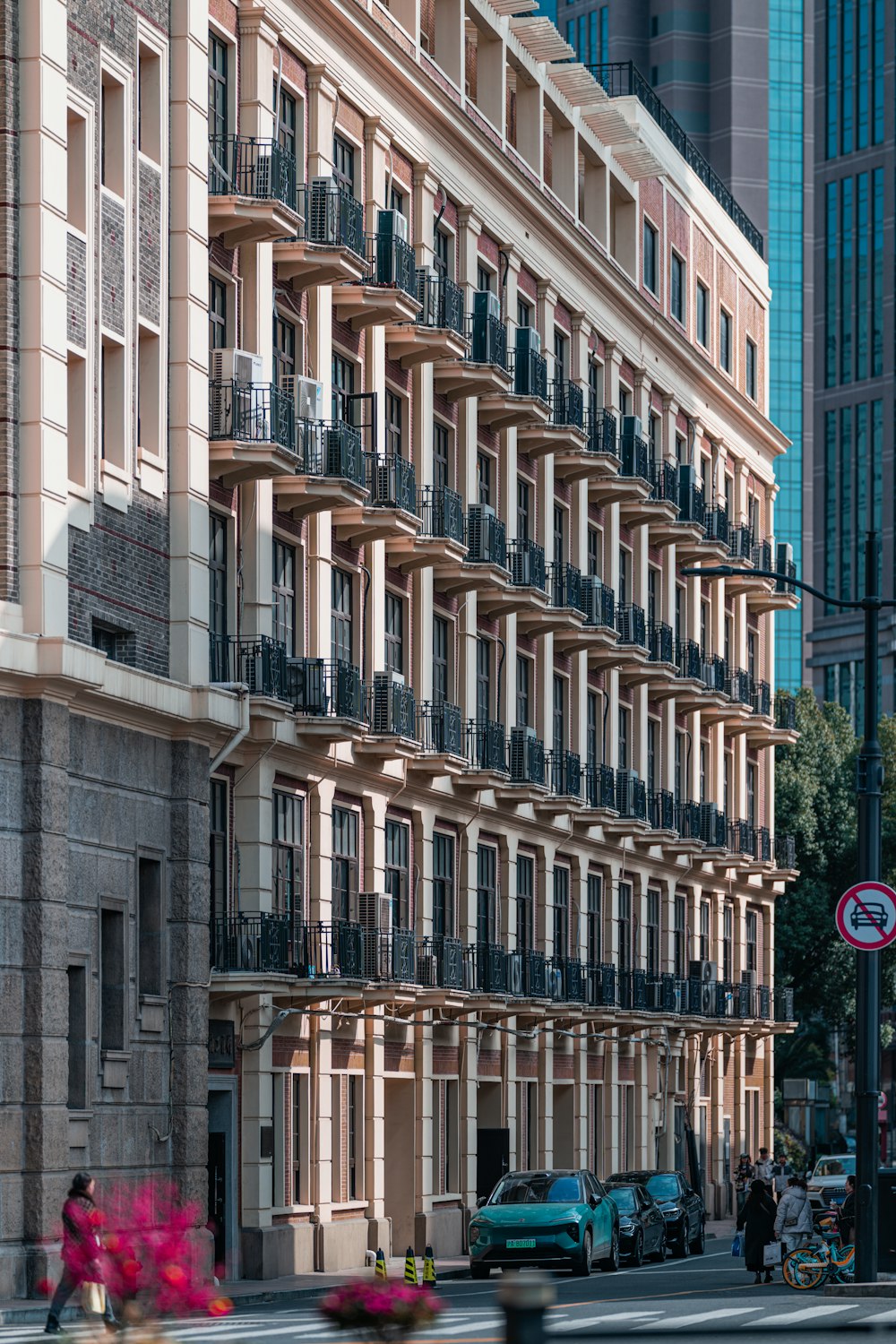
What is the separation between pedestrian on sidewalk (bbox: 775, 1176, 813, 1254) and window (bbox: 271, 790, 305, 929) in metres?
8.19

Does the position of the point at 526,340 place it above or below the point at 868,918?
above

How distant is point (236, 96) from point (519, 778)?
15.4 m

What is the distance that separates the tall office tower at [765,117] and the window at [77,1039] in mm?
124319

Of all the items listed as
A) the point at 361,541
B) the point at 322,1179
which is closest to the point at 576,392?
the point at 361,541

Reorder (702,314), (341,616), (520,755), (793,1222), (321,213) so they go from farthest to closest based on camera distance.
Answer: (702,314) < (520,755) < (341,616) < (321,213) < (793,1222)

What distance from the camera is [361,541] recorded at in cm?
4138

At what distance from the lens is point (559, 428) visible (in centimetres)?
5084

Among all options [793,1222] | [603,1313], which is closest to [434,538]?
[793,1222]

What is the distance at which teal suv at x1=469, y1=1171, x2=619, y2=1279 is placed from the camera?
1373 inches

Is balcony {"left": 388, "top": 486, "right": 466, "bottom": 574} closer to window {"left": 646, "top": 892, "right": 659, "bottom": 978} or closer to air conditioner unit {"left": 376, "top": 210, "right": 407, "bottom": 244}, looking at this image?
air conditioner unit {"left": 376, "top": 210, "right": 407, "bottom": 244}

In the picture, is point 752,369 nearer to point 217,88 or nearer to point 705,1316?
point 217,88

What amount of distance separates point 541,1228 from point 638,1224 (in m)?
4.80

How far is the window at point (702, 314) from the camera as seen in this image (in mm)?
66250

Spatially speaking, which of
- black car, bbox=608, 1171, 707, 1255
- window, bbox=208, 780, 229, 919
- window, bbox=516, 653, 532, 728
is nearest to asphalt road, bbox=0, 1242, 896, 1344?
window, bbox=208, 780, 229, 919
